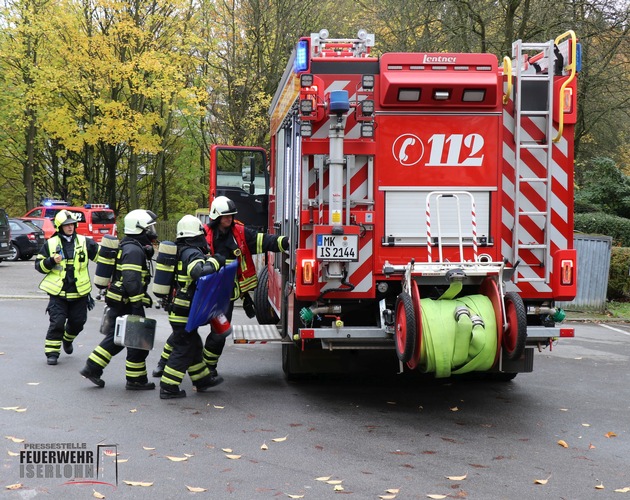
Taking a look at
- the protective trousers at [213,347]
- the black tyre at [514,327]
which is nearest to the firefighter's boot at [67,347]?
the protective trousers at [213,347]

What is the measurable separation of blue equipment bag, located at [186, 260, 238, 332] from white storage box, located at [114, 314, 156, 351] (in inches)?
19.9

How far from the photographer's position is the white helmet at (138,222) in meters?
8.01

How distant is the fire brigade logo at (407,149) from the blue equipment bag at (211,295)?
69.9 inches

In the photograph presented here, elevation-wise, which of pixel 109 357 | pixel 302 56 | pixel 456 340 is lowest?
pixel 109 357

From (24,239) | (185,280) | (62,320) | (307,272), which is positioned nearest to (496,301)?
(307,272)

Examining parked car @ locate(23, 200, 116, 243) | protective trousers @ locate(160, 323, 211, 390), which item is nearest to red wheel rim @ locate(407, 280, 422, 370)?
protective trousers @ locate(160, 323, 211, 390)

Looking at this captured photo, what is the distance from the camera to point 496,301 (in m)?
6.65

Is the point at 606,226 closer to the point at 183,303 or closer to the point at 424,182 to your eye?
the point at 424,182

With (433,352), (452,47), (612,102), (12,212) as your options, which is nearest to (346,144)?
(433,352)

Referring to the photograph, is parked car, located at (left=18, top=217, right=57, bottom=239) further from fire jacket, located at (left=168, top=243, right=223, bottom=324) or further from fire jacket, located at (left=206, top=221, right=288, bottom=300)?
fire jacket, located at (left=168, top=243, right=223, bottom=324)

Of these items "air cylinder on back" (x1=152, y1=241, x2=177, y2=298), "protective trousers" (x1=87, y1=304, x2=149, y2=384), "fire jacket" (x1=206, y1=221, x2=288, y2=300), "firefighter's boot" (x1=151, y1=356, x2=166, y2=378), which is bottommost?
"firefighter's boot" (x1=151, y1=356, x2=166, y2=378)

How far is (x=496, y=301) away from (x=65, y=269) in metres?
5.05

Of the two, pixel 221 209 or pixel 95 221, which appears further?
pixel 95 221

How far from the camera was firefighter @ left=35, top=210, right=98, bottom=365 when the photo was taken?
9.29m
